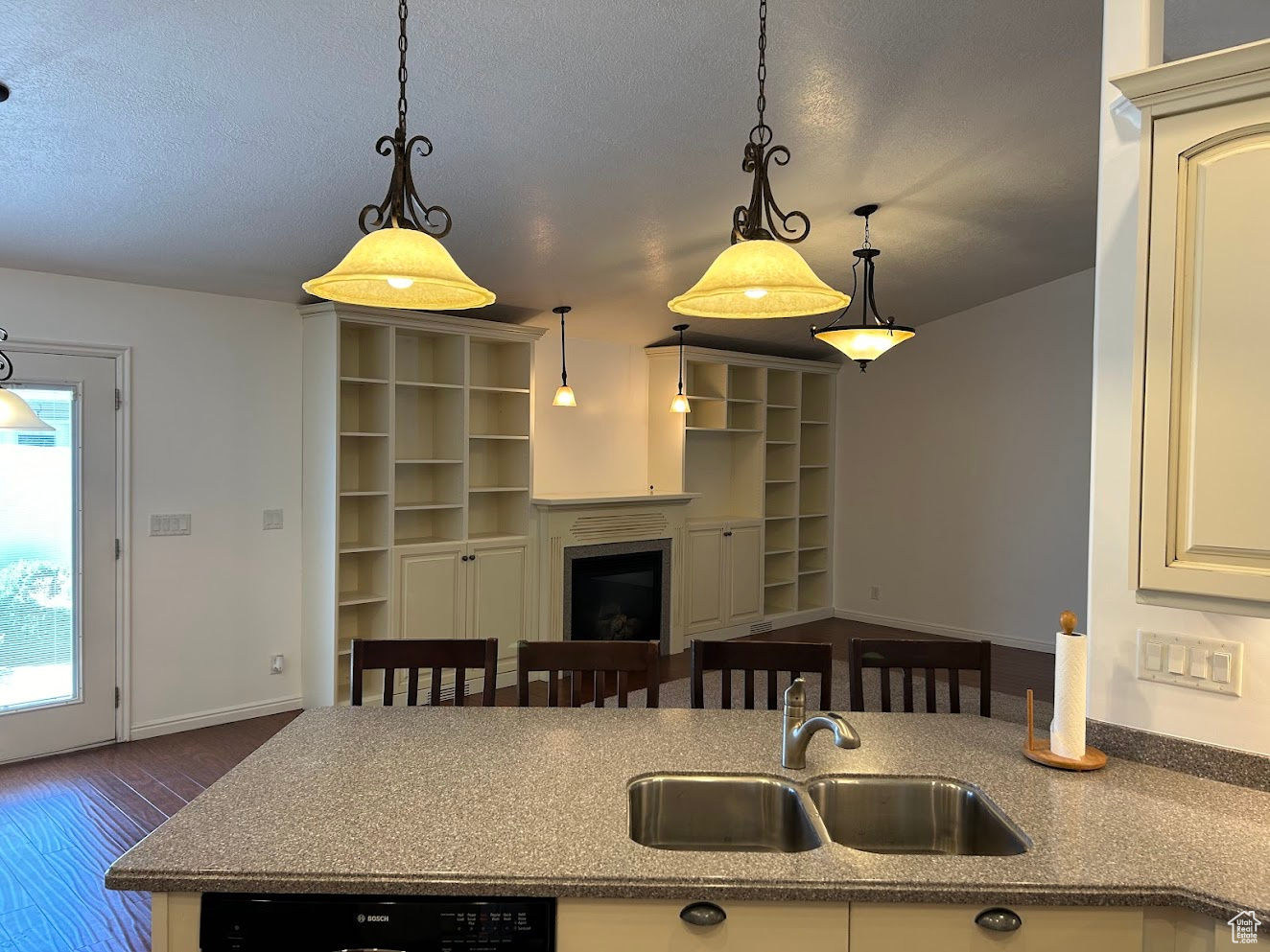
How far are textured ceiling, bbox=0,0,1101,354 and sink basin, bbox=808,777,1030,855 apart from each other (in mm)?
2334

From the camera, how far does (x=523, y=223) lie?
167 inches

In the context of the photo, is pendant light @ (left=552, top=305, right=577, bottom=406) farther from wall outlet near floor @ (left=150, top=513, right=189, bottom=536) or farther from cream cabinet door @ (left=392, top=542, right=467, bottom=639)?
wall outlet near floor @ (left=150, top=513, right=189, bottom=536)

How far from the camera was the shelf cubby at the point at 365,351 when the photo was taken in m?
5.08

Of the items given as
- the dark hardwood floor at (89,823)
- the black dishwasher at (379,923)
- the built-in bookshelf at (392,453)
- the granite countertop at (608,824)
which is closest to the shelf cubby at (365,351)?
the built-in bookshelf at (392,453)

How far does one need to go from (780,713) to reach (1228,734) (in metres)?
1.06

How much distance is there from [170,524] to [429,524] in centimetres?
156

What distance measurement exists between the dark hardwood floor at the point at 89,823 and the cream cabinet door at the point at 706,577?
2.06m

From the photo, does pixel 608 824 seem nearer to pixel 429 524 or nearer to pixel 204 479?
pixel 204 479

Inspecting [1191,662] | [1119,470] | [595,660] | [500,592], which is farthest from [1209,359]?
[500,592]

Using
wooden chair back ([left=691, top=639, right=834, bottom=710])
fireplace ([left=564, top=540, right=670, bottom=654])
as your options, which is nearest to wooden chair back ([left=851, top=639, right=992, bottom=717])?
wooden chair back ([left=691, top=639, right=834, bottom=710])

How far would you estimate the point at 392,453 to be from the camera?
5.06 m

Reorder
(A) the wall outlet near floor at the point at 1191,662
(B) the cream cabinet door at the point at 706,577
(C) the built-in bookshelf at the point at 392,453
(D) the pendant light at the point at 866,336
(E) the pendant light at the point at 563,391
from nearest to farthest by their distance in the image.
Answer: (A) the wall outlet near floor at the point at 1191,662, (D) the pendant light at the point at 866,336, (C) the built-in bookshelf at the point at 392,453, (E) the pendant light at the point at 563,391, (B) the cream cabinet door at the point at 706,577

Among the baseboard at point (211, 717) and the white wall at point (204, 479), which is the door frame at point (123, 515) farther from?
the baseboard at point (211, 717)

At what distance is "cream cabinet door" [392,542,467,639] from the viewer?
5105mm
